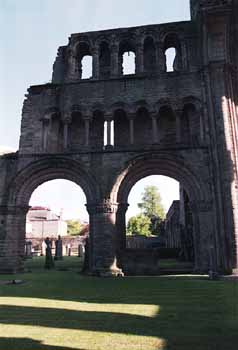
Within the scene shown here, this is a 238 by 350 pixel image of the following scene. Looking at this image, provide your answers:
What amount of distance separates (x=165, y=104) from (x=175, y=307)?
10818 millimetres

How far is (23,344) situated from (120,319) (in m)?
1.90

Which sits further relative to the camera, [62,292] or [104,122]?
[104,122]

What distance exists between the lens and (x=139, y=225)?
47.2m

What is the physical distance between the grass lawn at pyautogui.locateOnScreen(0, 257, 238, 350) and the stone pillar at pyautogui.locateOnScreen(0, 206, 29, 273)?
550cm

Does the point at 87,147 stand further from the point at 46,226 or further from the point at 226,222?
the point at 46,226

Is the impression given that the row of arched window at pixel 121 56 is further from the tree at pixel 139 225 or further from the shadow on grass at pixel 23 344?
the tree at pixel 139 225

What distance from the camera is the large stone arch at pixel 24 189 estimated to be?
14.3 m

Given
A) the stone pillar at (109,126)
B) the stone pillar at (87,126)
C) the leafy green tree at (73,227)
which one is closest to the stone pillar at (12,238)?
the stone pillar at (87,126)

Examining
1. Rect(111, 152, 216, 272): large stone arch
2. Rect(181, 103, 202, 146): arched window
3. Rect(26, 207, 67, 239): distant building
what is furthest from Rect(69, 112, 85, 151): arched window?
Rect(26, 207, 67, 239): distant building

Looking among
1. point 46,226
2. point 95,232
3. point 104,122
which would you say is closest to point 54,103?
point 104,122

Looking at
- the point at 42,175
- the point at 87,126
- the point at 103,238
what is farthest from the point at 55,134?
the point at 103,238

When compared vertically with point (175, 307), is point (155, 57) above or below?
above

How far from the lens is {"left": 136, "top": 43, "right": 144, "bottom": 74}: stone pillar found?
637 inches

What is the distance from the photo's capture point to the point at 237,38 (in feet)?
52.5
